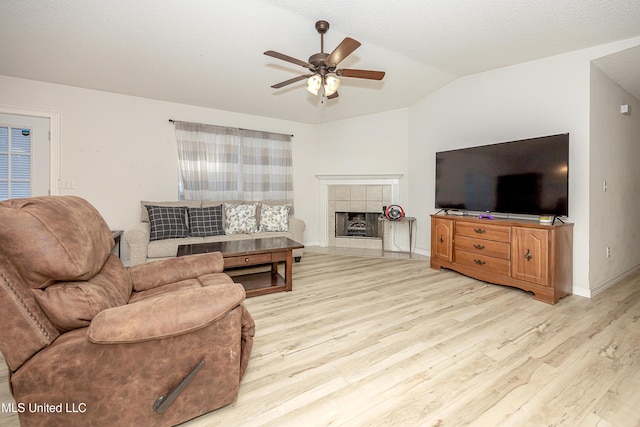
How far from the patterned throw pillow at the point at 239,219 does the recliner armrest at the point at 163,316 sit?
2.96 m

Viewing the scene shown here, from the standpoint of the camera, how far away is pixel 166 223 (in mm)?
A: 3584

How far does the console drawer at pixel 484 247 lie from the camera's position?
117 inches

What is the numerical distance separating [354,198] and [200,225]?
2.80 metres

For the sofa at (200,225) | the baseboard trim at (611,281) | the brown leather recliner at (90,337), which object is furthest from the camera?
the sofa at (200,225)

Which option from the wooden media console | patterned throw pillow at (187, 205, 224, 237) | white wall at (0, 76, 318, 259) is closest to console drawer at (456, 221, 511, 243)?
the wooden media console

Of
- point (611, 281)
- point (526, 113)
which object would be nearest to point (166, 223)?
point (526, 113)

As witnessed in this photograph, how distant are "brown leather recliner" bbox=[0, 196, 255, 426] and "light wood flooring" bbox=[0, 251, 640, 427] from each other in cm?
28

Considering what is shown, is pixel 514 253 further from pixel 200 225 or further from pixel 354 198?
pixel 200 225

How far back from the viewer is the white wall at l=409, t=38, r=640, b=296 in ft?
9.09

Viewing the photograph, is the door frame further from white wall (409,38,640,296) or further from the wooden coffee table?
white wall (409,38,640,296)

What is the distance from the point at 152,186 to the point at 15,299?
12.0 ft

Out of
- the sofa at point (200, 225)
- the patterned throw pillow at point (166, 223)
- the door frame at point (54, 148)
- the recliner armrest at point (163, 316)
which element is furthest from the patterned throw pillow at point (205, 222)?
the recliner armrest at point (163, 316)

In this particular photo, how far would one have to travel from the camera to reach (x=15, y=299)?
3.09 ft

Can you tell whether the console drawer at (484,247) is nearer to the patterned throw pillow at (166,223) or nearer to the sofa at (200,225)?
the sofa at (200,225)
